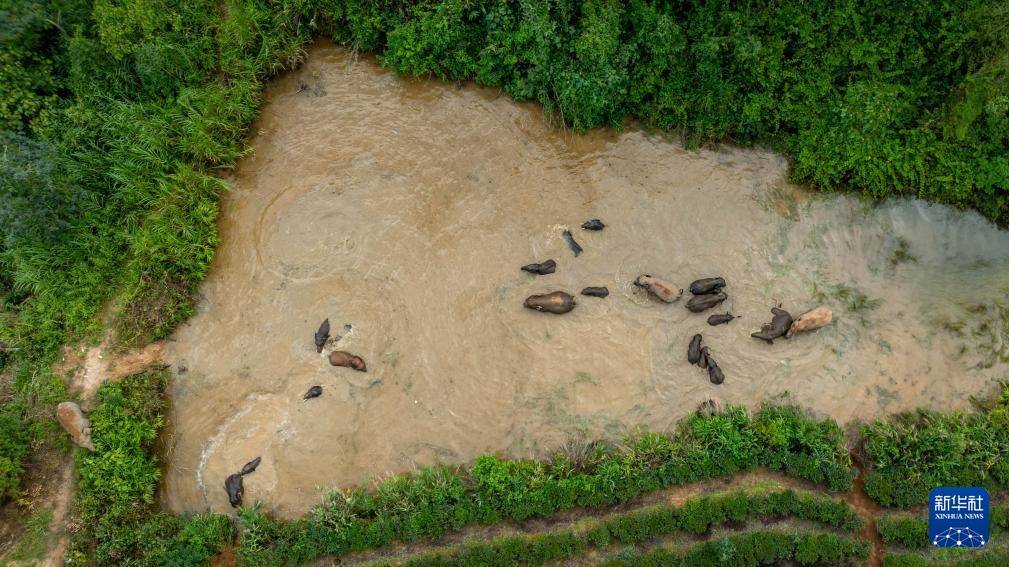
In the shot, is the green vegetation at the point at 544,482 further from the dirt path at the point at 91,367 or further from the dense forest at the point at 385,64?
the dense forest at the point at 385,64

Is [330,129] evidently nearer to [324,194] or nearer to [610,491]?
[324,194]

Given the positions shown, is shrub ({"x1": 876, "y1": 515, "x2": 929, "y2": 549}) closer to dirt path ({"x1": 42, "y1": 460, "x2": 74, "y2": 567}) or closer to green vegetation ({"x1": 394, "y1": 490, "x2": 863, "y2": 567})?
green vegetation ({"x1": 394, "y1": 490, "x2": 863, "y2": 567})

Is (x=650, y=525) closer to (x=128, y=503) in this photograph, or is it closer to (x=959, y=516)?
(x=959, y=516)

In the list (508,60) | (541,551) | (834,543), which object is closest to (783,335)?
(834,543)

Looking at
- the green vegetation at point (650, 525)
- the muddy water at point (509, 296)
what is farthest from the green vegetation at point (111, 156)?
the green vegetation at point (650, 525)

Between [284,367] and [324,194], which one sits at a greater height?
[324,194]

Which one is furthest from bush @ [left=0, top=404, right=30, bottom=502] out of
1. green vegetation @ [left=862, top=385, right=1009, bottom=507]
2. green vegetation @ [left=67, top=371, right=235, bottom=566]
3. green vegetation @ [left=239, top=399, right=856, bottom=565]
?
green vegetation @ [left=862, top=385, right=1009, bottom=507]

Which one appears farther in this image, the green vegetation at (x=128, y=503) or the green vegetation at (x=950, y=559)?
the green vegetation at (x=950, y=559)
